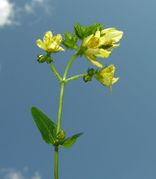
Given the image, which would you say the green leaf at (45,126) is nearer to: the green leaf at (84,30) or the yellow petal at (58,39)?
the yellow petal at (58,39)

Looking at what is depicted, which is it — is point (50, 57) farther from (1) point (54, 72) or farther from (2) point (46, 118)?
(2) point (46, 118)

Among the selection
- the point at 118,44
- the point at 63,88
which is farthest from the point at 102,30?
the point at 63,88

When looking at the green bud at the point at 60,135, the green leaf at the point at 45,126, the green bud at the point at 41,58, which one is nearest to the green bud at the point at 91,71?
the green bud at the point at 41,58

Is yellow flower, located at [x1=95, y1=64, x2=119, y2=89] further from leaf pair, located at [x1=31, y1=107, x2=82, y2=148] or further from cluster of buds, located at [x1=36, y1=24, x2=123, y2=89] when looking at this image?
leaf pair, located at [x1=31, y1=107, x2=82, y2=148]

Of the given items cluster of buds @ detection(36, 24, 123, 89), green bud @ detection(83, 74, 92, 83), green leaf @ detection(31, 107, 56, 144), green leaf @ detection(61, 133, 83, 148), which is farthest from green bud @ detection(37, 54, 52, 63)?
green leaf @ detection(61, 133, 83, 148)

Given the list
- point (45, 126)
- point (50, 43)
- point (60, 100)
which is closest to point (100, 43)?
point (50, 43)

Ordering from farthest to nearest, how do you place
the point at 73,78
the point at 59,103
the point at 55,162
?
the point at 73,78 → the point at 59,103 → the point at 55,162
